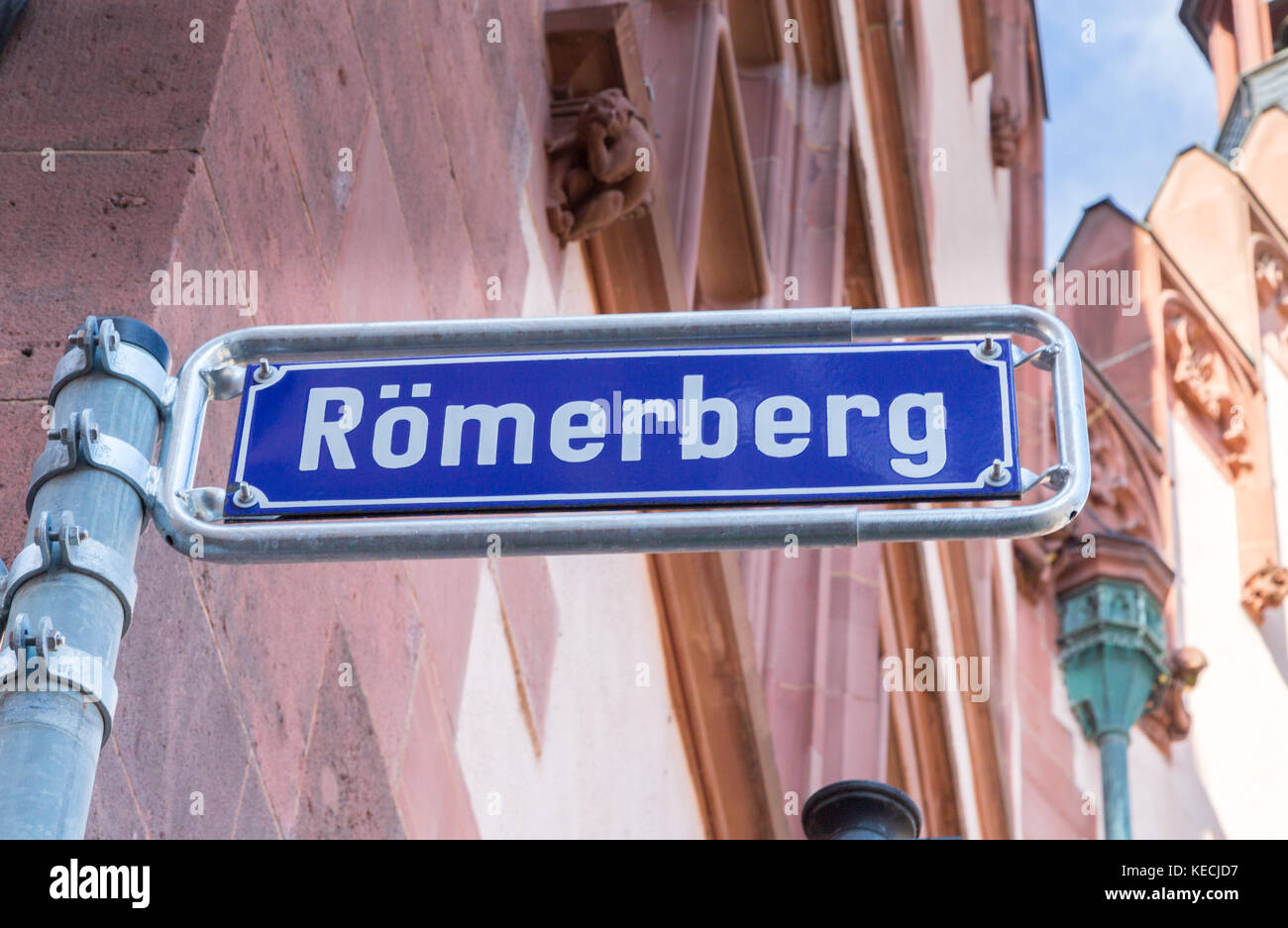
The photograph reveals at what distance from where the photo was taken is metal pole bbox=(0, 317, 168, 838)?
178cm

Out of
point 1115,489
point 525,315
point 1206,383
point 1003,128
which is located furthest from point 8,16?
point 1206,383

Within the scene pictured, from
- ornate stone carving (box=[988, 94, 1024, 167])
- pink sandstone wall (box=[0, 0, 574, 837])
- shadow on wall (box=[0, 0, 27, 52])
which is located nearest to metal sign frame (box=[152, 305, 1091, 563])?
pink sandstone wall (box=[0, 0, 574, 837])

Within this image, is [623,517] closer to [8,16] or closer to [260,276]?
[260,276]

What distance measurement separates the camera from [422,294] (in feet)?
13.9

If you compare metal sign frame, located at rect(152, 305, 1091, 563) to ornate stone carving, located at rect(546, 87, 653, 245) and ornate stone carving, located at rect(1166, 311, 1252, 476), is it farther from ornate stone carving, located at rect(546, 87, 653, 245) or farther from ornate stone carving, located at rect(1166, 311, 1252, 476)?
ornate stone carving, located at rect(1166, 311, 1252, 476)

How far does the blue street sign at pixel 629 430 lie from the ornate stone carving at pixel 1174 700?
43.4ft

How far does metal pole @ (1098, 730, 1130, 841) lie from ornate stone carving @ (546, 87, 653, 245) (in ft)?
28.9

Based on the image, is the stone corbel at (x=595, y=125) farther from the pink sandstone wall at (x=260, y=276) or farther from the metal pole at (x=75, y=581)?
the metal pole at (x=75, y=581)

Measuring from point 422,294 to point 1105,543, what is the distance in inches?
416

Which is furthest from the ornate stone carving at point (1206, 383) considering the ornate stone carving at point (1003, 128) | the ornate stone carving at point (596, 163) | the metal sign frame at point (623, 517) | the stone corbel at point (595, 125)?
the metal sign frame at point (623, 517)

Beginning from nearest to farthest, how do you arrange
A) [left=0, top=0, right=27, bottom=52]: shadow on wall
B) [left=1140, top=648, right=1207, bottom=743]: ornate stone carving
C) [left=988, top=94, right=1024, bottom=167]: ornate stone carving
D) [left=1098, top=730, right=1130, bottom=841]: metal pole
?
[left=0, top=0, right=27, bottom=52]: shadow on wall
[left=1098, top=730, right=1130, bottom=841]: metal pole
[left=1140, top=648, right=1207, bottom=743]: ornate stone carving
[left=988, top=94, right=1024, bottom=167]: ornate stone carving

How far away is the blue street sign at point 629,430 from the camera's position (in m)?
2.17

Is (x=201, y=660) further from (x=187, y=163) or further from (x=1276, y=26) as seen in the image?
(x=1276, y=26)

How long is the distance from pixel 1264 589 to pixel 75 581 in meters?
16.1
